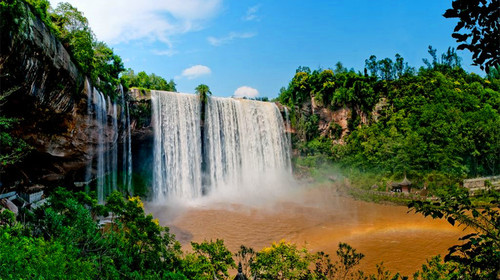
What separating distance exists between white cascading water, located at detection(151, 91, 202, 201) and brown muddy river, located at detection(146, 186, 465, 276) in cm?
185

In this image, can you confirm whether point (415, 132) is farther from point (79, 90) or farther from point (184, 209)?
point (79, 90)

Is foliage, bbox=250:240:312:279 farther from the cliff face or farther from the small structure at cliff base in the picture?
the small structure at cliff base

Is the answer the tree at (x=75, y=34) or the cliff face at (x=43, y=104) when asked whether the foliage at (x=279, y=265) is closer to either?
the cliff face at (x=43, y=104)

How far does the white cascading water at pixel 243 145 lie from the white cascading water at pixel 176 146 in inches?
51.7

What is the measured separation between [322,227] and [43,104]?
556 inches

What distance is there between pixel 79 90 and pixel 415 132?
2522cm

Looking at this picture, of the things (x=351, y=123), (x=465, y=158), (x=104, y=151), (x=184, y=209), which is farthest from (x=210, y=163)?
(x=465, y=158)

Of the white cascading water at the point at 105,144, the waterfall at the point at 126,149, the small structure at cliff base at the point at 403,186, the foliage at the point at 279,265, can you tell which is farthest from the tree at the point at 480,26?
the small structure at cliff base at the point at 403,186

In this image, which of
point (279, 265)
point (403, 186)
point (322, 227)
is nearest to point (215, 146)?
point (322, 227)

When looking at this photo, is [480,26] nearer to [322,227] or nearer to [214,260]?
[214,260]

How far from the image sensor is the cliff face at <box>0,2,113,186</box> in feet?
30.8

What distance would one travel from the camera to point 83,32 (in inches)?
528

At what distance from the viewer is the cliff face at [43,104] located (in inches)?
369

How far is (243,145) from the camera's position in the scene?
84.7 feet
